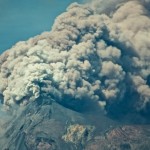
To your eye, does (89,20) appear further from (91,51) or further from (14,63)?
(14,63)

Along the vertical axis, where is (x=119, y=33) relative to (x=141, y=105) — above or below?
above

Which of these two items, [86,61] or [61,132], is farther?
[86,61]

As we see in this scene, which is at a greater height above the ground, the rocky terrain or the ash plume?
the ash plume

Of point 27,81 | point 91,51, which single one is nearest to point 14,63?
point 27,81

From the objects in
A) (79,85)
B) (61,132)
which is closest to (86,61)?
(79,85)

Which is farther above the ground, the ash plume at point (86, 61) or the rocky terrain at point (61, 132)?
the ash plume at point (86, 61)

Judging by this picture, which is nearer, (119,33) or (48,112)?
(48,112)

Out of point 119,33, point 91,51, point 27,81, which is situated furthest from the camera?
point 119,33

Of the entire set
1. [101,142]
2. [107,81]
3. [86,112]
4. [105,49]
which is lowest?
[101,142]

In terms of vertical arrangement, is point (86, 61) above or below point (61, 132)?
above

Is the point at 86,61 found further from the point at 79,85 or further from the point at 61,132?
the point at 61,132

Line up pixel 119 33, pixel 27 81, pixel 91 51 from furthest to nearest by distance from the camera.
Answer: pixel 119 33, pixel 91 51, pixel 27 81
